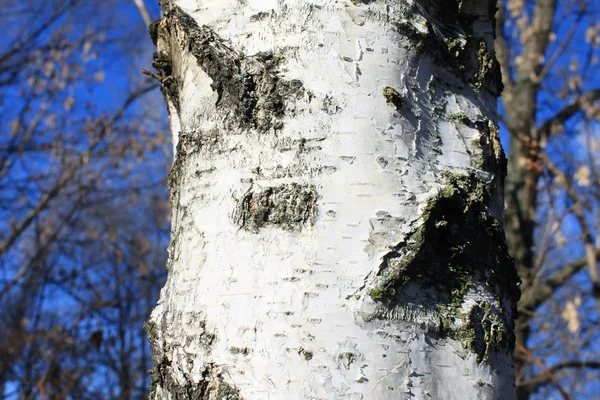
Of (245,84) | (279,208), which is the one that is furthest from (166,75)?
(279,208)

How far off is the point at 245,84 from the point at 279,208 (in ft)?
0.73

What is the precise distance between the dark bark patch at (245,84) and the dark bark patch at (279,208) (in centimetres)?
11

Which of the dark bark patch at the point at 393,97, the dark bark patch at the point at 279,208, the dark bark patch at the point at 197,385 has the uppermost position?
the dark bark patch at the point at 393,97

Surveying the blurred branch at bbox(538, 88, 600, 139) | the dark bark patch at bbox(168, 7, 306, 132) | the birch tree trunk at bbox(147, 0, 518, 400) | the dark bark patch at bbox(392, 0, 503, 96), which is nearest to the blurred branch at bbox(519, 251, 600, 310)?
the blurred branch at bbox(538, 88, 600, 139)

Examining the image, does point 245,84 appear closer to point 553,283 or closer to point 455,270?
point 455,270

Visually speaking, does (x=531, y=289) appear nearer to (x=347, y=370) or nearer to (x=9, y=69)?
(x=347, y=370)

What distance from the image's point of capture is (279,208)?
876mm

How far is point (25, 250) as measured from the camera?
28.2ft

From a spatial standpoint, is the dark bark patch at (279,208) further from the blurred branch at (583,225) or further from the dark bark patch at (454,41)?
the blurred branch at (583,225)

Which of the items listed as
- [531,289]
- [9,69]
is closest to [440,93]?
[531,289]

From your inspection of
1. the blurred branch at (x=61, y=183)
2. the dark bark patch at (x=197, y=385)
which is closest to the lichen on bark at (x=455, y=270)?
the dark bark patch at (x=197, y=385)

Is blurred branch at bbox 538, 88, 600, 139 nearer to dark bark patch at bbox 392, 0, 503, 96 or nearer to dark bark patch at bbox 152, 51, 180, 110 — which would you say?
dark bark patch at bbox 392, 0, 503, 96

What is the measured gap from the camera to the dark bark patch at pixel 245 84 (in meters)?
0.93

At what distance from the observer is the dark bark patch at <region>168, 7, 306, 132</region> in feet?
3.05
